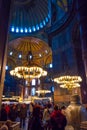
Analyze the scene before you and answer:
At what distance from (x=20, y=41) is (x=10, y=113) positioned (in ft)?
78.4

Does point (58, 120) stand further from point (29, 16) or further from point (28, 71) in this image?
point (29, 16)

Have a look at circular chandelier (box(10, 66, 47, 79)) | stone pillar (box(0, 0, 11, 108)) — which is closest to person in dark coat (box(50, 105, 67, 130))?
stone pillar (box(0, 0, 11, 108))

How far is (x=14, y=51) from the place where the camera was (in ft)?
108

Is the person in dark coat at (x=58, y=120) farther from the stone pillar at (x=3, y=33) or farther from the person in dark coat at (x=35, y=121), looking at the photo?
the stone pillar at (x=3, y=33)

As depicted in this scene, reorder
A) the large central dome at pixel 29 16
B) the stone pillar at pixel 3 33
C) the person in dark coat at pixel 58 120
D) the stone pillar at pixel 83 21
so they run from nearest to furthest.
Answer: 1. the person in dark coat at pixel 58 120
2. the stone pillar at pixel 3 33
3. the stone pillar at pixel 83 21
4. the large central dome at pixel 29 16

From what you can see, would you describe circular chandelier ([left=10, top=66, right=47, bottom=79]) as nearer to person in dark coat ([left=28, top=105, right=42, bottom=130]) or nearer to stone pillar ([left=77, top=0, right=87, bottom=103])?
stone pillar ([left=77, top=0, right=87, bottom=103])

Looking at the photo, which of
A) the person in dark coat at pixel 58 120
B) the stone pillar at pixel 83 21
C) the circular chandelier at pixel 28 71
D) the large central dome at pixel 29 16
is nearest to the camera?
the person in dark coat at pixel 58 120

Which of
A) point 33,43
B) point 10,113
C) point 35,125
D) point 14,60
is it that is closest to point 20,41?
point 33,43

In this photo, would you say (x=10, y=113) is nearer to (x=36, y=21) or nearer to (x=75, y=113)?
(x=75, y=113)

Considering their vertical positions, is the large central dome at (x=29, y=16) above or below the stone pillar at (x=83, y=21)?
above

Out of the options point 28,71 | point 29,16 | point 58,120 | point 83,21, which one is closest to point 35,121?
point 58,120

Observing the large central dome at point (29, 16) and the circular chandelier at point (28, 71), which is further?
the large central dome at point (29, 16)

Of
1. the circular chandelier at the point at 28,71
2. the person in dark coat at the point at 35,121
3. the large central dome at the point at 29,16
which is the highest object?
the large central dome at the point at 29,16

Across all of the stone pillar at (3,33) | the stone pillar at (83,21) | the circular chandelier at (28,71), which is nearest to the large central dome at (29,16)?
the stone pillar at (83,21)
